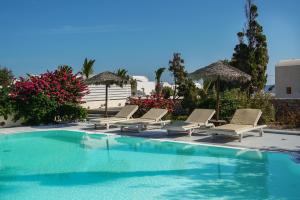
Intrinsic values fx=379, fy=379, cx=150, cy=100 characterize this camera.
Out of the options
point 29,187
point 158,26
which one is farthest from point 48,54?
point 29,187

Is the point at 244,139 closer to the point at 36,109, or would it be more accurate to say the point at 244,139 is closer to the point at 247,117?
the point at 247,117

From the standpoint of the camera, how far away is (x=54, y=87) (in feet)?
63.0

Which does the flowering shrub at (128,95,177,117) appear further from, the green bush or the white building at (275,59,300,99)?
the white building at (275,59,300,99)

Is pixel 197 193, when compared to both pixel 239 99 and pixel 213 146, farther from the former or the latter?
pixel 239 99

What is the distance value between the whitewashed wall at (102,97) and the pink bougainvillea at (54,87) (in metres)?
6.88

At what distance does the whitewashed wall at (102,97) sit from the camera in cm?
2802

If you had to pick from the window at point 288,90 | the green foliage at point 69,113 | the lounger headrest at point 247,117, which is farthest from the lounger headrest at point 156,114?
the window at point 288,90

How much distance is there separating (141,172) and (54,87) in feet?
35.8

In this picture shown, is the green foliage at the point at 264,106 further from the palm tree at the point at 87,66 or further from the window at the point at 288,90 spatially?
the palm tree at the point at 87,66

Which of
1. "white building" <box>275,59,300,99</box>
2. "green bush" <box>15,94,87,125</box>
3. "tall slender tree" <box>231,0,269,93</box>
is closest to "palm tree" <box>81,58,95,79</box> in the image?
"tall slender tree" <box>231,0,269,93</box>

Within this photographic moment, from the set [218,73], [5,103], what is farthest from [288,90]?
[5,103]

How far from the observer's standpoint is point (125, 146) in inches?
523

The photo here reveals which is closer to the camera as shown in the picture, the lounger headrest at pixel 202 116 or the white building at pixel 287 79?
the lounger headrest at pixel 202 116

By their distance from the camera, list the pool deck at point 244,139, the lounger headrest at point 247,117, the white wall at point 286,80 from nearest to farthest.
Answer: the pool deck at point 244,139 < the lounger headrest at point 247,117 < the white wall at point 286,80
